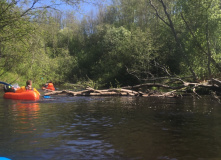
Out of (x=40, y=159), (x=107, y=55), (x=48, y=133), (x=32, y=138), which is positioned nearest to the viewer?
(x=40, y=159)

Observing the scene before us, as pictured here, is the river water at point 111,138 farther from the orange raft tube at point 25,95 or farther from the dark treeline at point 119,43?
the orange raft tube at point 25,95

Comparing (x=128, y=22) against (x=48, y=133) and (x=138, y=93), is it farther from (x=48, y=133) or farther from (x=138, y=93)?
(x=48, y=133)

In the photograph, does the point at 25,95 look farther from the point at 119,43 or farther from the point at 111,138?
the point at 119,43

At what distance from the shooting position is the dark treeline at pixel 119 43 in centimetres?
1119

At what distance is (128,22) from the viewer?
39750 mm

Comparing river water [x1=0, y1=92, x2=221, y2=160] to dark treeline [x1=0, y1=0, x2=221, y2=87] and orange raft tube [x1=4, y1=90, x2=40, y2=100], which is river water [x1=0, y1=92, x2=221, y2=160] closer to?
dark treeline [x1=0, y1=0, x2=221, y2=87]

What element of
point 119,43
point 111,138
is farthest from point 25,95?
point 119,43

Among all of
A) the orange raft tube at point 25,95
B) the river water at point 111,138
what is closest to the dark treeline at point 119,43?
the orange raft tube at point 25,95

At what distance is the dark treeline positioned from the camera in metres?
11.2

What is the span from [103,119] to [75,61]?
3312cm

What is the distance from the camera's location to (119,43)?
3092cm

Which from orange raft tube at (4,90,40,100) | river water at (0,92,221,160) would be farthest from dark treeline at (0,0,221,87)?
river water at (0,92,221,160)

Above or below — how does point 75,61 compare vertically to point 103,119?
above

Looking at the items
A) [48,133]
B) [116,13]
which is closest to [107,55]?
[116,13]
